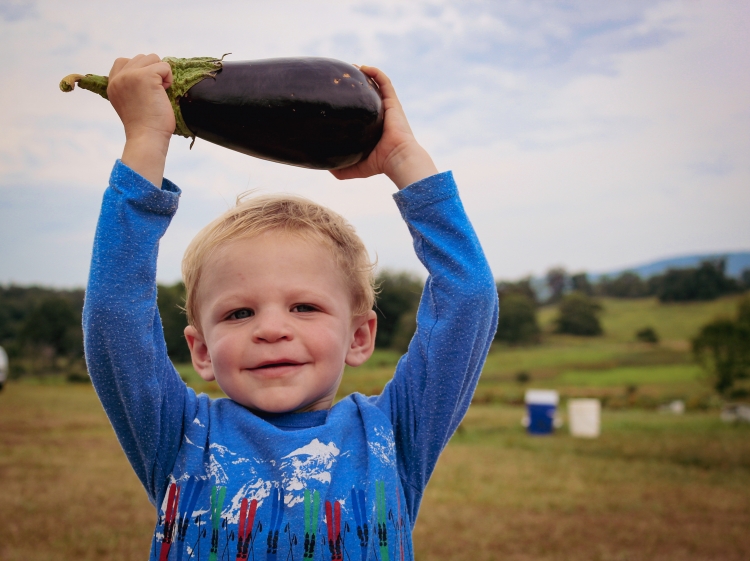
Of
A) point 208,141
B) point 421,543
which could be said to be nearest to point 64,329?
point 421,543

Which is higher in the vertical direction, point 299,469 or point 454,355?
point 454,355

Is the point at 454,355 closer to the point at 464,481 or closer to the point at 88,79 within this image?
the point at 88,79

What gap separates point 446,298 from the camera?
74.5 inches

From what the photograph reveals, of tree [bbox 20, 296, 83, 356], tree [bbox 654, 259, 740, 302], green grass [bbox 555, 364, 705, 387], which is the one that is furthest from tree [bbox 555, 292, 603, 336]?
tree [bbox 20, 296, 83, 356]

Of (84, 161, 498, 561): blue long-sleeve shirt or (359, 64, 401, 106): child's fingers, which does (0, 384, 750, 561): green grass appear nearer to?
(84, 161, 498, 561): blue long-sleeve shirt

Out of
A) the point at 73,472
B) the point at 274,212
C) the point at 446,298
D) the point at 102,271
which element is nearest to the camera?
the point at 102,271

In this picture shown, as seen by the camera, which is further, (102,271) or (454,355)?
(454,355)

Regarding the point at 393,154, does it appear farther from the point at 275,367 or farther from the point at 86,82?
the point at 86,82

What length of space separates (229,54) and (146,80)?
0.44 meters

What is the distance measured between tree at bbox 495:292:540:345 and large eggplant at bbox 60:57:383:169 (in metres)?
41.9

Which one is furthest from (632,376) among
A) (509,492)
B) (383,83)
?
(383,83)

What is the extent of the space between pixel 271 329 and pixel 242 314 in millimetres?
146

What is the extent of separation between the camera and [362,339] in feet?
6.91

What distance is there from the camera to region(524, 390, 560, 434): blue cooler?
16109 millimetres
